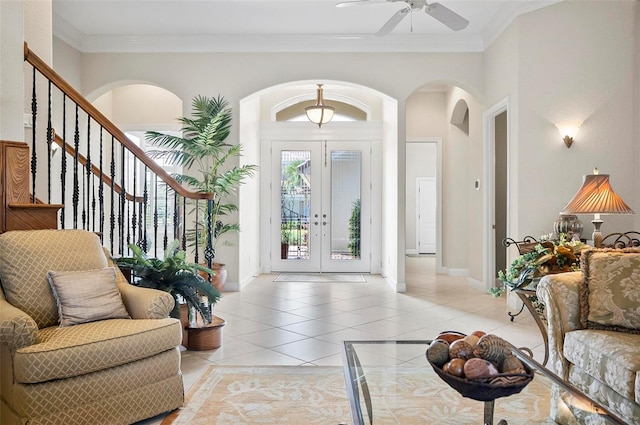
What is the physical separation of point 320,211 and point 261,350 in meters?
4.50

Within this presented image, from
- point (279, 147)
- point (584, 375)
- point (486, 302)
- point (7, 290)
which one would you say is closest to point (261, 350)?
point (7, 290)

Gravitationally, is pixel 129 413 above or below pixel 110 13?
below

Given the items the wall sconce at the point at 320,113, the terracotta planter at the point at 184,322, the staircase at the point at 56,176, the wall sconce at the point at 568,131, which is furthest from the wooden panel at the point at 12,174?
the wall sconce at the point at 568,131

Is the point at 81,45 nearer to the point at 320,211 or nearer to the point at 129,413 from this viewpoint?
the point at 320,211

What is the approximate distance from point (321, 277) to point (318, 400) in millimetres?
4911

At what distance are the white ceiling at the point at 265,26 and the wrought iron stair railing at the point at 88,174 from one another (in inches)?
36.9

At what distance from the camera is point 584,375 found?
2410 millimetres

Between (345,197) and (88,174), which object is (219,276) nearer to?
(88,174)

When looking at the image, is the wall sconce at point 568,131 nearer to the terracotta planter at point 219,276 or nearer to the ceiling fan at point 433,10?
the ceiling fan at point 433,10

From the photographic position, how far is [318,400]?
279 cm

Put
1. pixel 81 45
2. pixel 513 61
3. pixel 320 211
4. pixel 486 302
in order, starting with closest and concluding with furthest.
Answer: pixel 513 61, pixel 486 302, pixel 81 45, pixel 320 211

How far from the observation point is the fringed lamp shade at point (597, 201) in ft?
12.2

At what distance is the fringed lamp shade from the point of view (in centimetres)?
372

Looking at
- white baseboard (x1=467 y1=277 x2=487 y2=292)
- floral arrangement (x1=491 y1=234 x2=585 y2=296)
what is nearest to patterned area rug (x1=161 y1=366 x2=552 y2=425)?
floral arrangement (x1=491 y1=234 x2=585 y2=296)
